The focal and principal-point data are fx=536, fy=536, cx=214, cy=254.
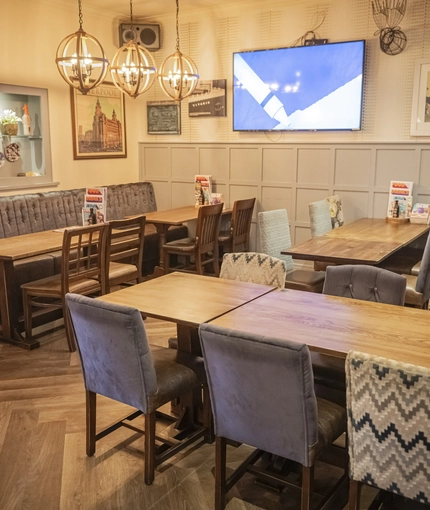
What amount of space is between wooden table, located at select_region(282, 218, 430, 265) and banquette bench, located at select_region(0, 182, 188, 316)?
Answer: 7.10 ft

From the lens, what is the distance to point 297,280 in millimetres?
4188

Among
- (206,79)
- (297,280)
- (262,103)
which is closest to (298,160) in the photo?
(262,103)

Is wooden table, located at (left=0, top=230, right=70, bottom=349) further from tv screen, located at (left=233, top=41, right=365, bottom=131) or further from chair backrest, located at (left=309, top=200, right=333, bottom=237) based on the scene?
tv screen, located at (left=233, top=41, right=365, bottom=131)

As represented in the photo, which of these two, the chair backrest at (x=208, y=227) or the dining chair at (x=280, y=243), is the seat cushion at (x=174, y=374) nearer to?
the dining chair at (x=280, y=243)

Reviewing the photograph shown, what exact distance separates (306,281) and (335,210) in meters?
1.40

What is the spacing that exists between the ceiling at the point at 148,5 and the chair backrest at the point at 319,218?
271 centimetres

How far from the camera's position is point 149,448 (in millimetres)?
2412

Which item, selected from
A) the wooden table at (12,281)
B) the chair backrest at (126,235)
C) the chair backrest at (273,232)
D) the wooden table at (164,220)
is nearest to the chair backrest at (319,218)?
the chair backrest at (273,232)

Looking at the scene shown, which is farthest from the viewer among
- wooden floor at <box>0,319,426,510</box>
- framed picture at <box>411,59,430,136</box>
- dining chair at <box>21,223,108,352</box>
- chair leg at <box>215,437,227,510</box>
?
framed picture at <box>411,59,430,136</box>

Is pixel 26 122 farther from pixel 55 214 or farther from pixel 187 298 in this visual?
pixel 187 298

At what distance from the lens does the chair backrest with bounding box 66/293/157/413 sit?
7.30 feet

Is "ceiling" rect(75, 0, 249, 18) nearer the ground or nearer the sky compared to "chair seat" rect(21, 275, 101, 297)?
nearer the sky

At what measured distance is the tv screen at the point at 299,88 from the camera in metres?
5.52

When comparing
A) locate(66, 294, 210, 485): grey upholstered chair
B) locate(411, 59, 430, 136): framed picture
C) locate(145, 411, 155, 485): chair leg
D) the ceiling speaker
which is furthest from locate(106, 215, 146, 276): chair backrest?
the ceiling speaker
